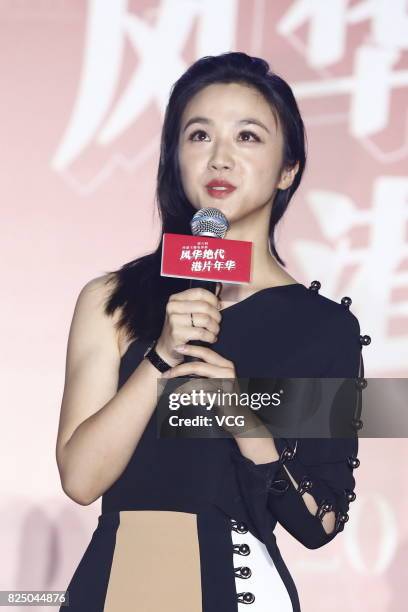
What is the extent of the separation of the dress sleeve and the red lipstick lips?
343mm

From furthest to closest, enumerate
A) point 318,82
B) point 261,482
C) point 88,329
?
point 318,82, point 88,329, point 261,482

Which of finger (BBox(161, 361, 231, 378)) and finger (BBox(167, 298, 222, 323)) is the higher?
finger (BBox(167, 298, 222, 323))

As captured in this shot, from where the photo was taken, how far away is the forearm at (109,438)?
164 cm

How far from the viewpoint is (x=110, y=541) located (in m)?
1.74

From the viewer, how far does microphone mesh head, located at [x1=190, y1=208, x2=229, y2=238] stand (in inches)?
62.7

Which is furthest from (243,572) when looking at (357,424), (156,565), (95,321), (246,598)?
(95,321)

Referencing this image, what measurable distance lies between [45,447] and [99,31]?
4.20 feet

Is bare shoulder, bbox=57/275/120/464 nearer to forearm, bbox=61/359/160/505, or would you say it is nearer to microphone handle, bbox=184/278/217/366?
forearm, bbox=61/359/160/505

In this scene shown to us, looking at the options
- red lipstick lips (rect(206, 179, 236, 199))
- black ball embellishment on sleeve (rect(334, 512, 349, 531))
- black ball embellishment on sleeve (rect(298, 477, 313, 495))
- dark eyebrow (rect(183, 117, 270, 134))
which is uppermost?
dark eyebrow (rect(183, 117, 270, 134))

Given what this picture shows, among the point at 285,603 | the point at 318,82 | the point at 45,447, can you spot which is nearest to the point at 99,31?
the point at 318,82

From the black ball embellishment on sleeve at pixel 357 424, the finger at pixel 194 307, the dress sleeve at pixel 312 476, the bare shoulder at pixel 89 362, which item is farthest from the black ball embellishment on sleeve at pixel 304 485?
the finger at pixel 194 307

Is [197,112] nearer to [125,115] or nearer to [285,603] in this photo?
[285,603]

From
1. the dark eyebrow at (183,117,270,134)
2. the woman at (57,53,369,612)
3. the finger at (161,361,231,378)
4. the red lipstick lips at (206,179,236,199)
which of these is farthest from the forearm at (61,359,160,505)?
the dark eyebrow at (183,117,270,134)

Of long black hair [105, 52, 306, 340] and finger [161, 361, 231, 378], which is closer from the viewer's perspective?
finger [161, 361, 231, 378]
